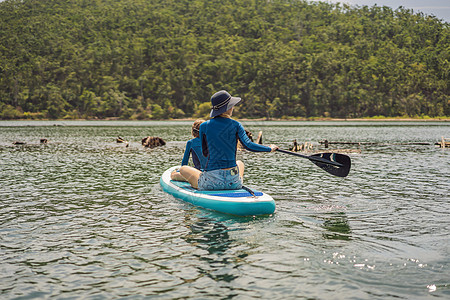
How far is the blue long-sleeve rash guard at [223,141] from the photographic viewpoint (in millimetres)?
9992

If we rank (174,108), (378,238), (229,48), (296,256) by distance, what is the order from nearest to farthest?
1. (296,256)
2. (378,238)
3. (174,108)
4. (229,48)

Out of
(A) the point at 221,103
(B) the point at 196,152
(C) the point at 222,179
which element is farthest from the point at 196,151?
(A) the point at 221,103

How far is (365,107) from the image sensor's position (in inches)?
5418

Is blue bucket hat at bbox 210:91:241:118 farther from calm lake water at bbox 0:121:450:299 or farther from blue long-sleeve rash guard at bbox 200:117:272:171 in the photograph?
calm lake water at bbox 0:121:450:299

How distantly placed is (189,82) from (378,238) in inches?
5789

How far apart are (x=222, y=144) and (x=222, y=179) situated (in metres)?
0.94

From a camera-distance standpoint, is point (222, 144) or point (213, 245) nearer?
point (213, 245)

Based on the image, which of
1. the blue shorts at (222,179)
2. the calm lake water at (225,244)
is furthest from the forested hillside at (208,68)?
the blue shorts at (222,179)

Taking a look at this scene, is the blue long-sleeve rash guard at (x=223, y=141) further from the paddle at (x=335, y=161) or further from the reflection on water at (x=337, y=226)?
the paddle at (x=335, y=161)

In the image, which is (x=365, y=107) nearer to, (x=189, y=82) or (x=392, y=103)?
(x=392, y=103)

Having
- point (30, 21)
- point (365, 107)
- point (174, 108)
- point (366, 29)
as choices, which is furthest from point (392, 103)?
point (30, 21)

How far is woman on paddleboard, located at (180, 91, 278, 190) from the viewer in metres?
9.95

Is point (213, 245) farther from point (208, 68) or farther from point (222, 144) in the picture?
point (208, 68)

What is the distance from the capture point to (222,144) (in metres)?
10.2
